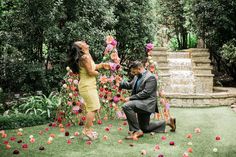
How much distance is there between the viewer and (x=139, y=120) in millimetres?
6246

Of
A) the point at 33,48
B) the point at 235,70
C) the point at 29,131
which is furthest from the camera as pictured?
the point at 235,70

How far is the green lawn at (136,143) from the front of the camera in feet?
16.5

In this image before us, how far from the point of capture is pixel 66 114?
6875 mm

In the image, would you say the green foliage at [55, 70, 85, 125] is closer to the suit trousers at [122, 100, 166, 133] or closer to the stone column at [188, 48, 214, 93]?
the suit trousers at [122, 100, 166, 133]

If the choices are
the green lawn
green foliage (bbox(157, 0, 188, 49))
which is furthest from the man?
green foliage (bbox(157, 0, 188, 49))

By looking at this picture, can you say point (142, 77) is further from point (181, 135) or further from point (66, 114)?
point (66, 114)

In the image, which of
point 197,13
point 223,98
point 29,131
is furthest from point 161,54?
point 29,131

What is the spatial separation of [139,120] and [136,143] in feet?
2.30

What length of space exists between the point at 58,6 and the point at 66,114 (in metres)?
3.05

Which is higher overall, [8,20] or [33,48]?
[8,20]

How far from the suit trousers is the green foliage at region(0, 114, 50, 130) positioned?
2.01 metres

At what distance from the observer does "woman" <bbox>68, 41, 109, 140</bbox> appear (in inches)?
217

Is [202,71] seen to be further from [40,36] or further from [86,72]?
[86,72]

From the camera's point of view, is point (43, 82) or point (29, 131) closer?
point (29, 131)
